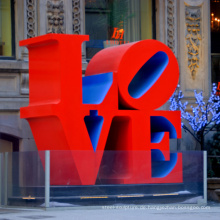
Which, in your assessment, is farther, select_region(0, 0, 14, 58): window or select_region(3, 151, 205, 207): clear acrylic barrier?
select_region(0, 0, 14, 58): window

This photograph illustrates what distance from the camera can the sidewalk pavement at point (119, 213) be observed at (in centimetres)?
1484

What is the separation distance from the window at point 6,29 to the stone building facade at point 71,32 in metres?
0.12

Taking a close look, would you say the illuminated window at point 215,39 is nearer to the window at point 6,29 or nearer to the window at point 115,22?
the window at point 115,22

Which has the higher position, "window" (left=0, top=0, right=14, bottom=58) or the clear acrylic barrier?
"window" (left=0, top=0, right=14, bottom=58)

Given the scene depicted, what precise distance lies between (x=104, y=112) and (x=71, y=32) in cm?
588

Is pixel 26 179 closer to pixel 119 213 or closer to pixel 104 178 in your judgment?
pixel 104 178

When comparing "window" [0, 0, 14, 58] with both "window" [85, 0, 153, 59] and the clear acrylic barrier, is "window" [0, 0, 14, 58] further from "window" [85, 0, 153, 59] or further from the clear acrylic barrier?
the clear acrylic barrier

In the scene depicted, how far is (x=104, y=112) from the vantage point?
18.1 m

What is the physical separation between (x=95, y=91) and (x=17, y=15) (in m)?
5.38

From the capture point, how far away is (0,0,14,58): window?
22.8 m

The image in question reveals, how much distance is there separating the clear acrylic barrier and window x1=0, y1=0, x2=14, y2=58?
6.12m

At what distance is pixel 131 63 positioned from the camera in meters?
18.7

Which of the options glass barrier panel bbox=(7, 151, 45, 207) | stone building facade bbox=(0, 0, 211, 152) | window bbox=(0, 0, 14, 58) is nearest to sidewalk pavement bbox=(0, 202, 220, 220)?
glass barrier panel bbox=(7, 151, 45, 207)

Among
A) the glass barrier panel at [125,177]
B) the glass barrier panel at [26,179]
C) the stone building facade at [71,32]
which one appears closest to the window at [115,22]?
the stone building facade at [71,32]
